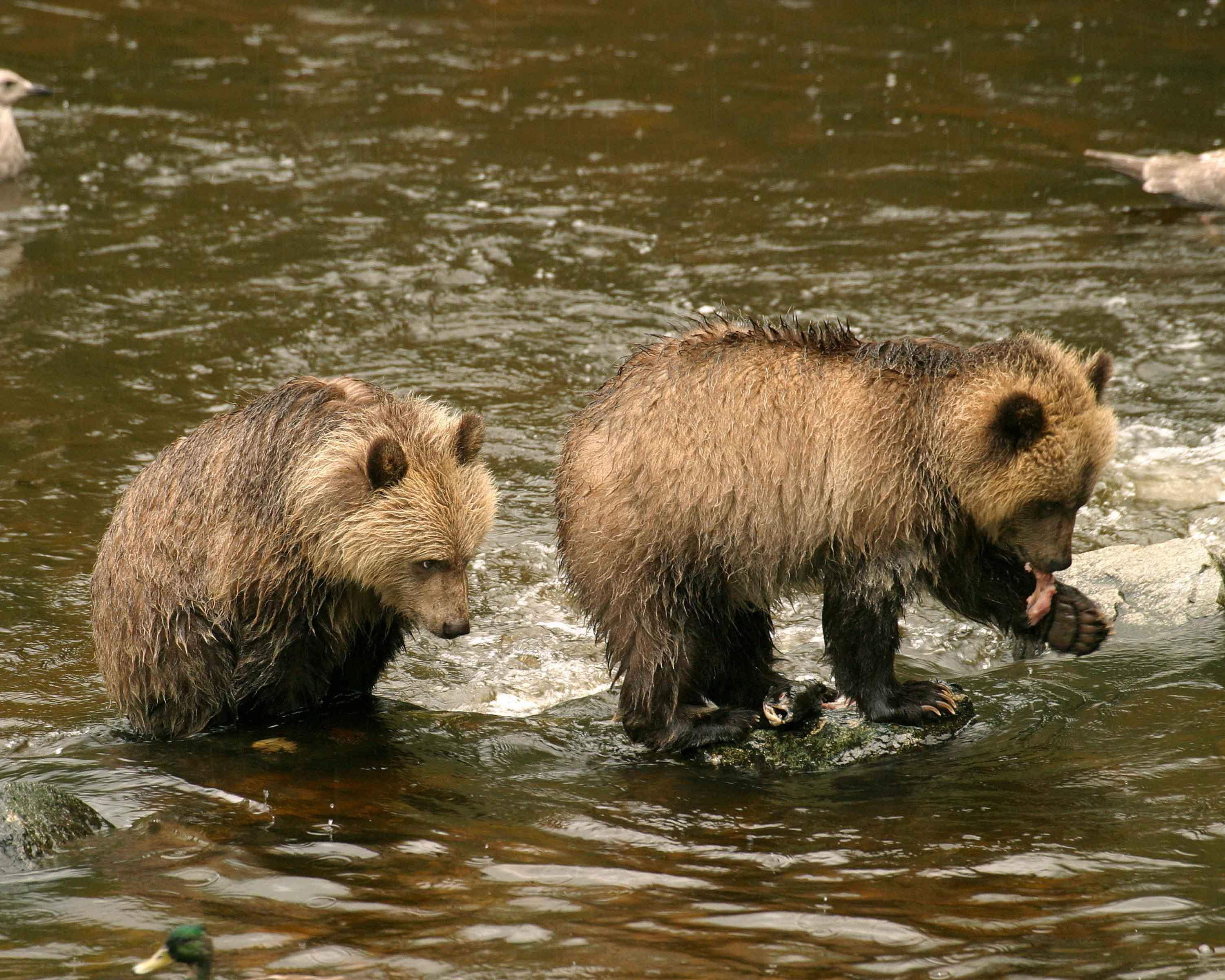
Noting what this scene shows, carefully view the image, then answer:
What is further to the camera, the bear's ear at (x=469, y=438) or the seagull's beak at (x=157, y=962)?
the bear's ear at (x=469, y=438)

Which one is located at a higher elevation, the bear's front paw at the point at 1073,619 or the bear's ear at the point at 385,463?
the bear's ear at the point at 385,463

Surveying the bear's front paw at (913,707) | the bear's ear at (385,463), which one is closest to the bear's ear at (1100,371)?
the bear's front paw at (913,707)

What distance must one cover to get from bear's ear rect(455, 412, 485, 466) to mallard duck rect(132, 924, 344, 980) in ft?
9.65

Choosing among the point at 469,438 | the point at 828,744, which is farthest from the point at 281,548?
the point at 828,744

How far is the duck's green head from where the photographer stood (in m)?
4.82

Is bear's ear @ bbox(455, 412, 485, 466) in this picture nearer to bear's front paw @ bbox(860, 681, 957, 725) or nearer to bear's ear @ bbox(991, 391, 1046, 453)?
bear's front paw @ bbox(860, 681, 957, 725)

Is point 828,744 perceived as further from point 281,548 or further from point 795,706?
point 281,548

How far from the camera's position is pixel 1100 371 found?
7.02 m

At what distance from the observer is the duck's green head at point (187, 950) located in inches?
190

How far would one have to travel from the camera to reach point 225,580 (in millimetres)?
7156

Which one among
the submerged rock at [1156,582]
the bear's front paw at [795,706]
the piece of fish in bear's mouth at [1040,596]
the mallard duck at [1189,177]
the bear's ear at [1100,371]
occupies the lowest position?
the bear's front paw at [795,706]

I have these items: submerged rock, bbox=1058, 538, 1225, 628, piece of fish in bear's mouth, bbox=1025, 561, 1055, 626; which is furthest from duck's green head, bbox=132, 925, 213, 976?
submerged rock, bbox=1058, 538, 1225, 628

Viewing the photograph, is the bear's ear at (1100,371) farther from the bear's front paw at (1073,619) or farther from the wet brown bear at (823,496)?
the bear's front paw at (1073,619)

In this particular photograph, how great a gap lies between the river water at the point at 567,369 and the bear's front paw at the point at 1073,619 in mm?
342
